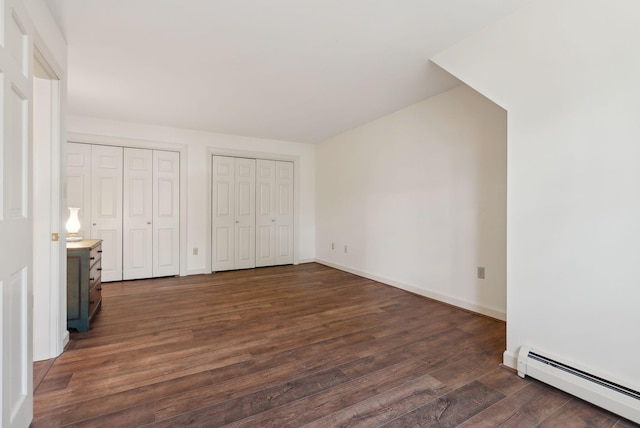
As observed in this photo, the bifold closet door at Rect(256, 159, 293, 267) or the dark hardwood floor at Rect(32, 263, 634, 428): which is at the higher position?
the bifold closet door at Rect(256, 159, 293, 267)

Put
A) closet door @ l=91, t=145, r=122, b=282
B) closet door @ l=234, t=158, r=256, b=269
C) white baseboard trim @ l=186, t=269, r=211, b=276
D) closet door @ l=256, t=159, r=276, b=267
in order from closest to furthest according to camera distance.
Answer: closet door @ l=91, t=145, r=122, b=282 → white baseboard trim @ l=186, t=269, r=211, b=276 → closet door @ l=234, t=158, r=256, b=269 → closet door @ l=256, t=159, r=276, b=267

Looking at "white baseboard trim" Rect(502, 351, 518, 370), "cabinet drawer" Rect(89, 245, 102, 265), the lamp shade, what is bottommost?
"white baseboard trim" Rect(502, 351, 518, 370)

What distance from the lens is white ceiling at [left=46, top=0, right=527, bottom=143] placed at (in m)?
1.93

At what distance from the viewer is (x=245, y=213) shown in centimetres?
531

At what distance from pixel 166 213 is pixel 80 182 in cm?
117

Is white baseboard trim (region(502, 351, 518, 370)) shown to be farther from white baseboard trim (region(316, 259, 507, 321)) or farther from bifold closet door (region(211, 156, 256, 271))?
bifold closet door (region(211, 156, 256, 271))

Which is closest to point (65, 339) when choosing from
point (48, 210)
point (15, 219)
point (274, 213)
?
point (48, 210)

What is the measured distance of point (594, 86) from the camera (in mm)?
1633

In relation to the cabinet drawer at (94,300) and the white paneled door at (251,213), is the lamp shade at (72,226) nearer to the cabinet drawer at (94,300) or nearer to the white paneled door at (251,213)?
the cabinet drawer at (94,300)

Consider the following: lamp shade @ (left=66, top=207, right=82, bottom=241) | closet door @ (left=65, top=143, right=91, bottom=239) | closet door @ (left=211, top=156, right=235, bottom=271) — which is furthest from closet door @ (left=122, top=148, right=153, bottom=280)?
lamp shade @ (left=66, top=207, right=82, bottom=241)

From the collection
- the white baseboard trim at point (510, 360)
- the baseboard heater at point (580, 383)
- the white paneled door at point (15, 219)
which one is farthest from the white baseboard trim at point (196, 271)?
the baseboard heater at point (580, 383)

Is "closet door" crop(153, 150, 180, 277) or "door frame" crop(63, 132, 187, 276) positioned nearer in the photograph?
"door frame" crop(63, 132, 187, 276)

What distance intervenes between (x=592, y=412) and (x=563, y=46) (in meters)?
2.08

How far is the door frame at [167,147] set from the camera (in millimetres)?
4117
